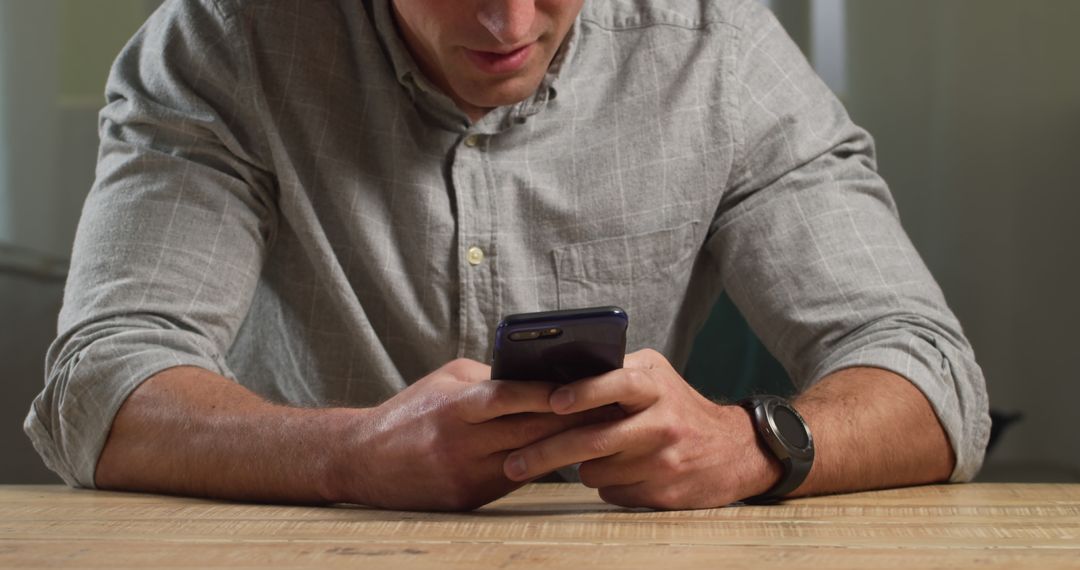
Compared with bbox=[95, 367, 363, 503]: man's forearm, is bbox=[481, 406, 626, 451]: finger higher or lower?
higher

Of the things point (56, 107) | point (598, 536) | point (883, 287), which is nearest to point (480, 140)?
point (883, 287)

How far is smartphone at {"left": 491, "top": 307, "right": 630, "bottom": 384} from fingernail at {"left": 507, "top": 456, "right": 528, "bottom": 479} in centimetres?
8

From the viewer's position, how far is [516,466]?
1.10 m

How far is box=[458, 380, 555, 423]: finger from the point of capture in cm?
104

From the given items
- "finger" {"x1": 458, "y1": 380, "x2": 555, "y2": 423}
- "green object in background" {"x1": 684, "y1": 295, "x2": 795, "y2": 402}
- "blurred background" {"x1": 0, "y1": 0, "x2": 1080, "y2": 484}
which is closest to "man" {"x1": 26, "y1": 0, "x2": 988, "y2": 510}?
"finger" {"x1": 458, "y1": 380, "x2": 555, "y2": 423}

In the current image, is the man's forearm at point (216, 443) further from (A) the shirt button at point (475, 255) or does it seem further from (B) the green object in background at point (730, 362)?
(B) the green object in background at point (730, 362)

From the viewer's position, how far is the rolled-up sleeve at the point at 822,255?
4.63ft

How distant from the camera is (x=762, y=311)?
62.6 inches

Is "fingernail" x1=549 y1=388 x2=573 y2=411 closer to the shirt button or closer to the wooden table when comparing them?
the wooden table

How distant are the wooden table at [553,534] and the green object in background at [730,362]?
3.41 ft

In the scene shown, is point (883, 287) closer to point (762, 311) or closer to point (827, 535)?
point (762, 311)

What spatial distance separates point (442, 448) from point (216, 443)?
259mm

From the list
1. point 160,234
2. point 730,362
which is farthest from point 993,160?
point 160,234

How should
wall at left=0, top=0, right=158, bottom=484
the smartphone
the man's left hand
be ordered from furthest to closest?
wall at left=0, top=0, right=158, bottom=484 < the man's left hand < the smartphone
